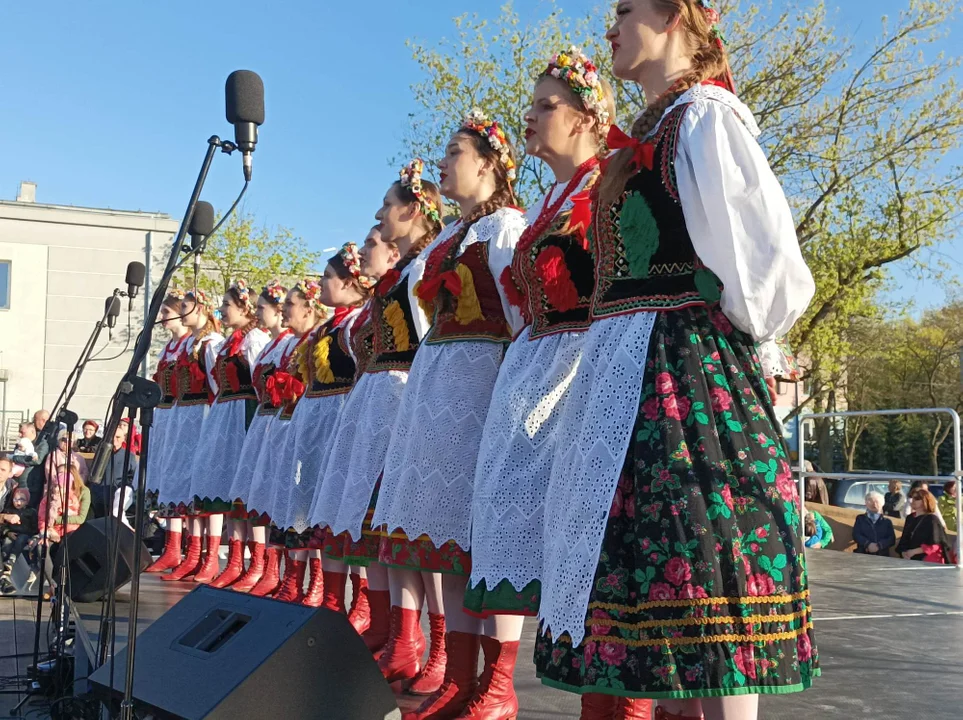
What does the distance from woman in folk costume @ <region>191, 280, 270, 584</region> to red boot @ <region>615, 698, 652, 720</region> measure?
3.98 meters

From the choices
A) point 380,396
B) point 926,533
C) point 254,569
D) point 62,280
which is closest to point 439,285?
point 380,396

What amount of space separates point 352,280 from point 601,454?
3.33 m

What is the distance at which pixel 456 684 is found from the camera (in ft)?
9.04

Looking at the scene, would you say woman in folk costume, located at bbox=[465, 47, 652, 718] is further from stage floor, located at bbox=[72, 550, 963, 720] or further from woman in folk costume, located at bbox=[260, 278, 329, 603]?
woman in folk costume, located at bbox=[260, 278, 329, 603]

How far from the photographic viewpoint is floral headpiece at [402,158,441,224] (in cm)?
392

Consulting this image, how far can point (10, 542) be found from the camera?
6500mm

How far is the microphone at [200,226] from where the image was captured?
8.55ft

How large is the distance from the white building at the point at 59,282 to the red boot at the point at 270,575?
18.4 m

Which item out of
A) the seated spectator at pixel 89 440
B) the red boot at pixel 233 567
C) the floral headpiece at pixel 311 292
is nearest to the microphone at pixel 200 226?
the floral headpiece at pixel 311 292

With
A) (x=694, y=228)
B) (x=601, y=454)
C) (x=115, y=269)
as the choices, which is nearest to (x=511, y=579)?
(x=601, y=454)

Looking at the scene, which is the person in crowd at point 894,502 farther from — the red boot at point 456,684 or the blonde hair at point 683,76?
the blonde hair at point 683,76

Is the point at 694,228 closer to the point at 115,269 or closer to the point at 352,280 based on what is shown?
the point at 352,280

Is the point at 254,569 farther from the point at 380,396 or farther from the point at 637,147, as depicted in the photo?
the point at 637,147

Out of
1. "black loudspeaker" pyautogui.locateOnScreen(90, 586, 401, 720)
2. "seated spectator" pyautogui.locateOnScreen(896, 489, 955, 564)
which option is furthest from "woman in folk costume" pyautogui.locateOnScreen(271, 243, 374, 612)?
"seated spectator" pyautogui.locateOnScreen(896, 489, 955, 564)
